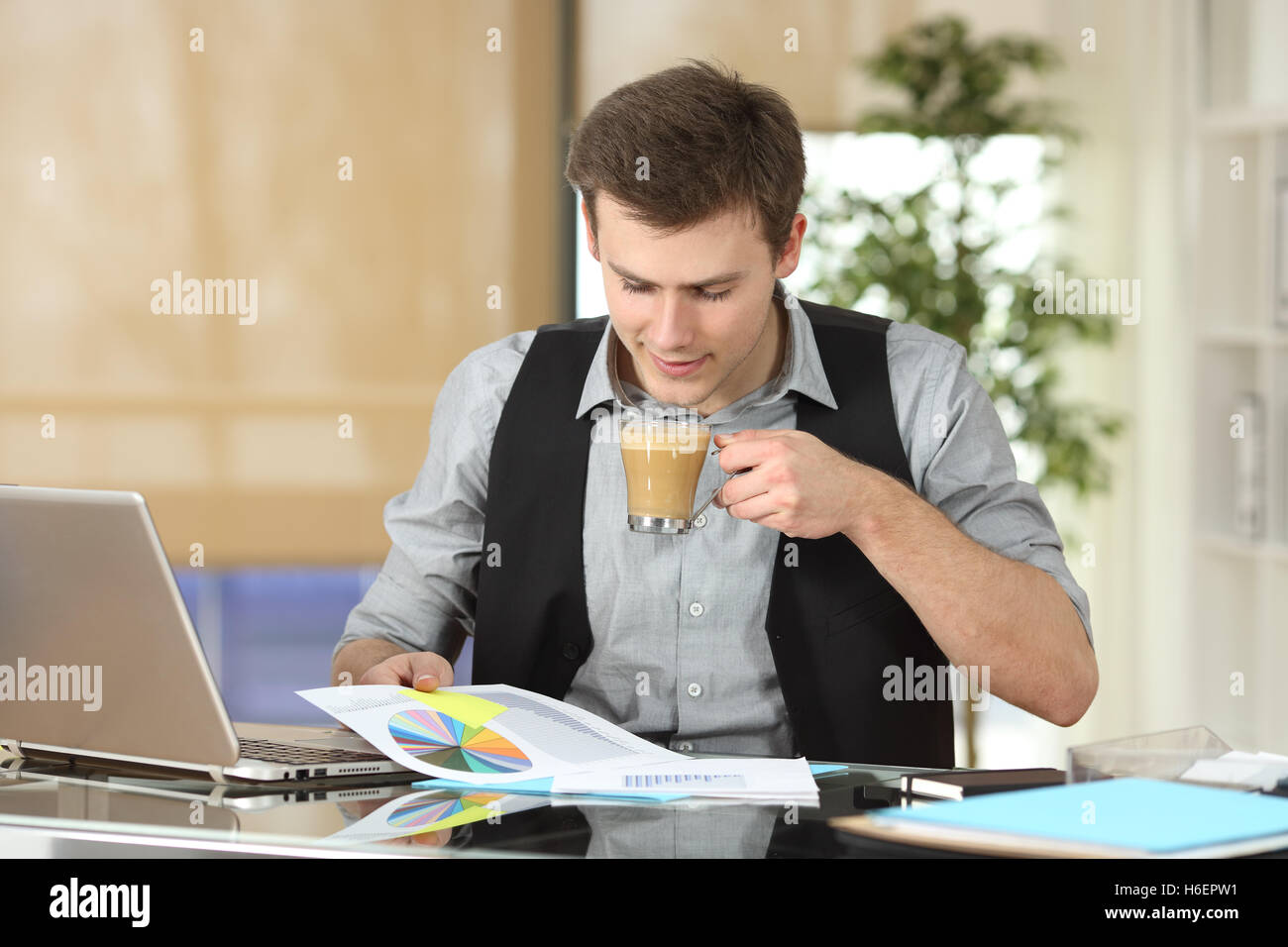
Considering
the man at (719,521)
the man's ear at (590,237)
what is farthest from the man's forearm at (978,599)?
the man's ear at (590,237)

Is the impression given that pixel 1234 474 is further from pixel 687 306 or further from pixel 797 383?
pixel 687 306

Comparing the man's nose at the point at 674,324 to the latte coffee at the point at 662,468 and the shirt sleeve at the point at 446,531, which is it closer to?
the latte coffee at the point at 662,468

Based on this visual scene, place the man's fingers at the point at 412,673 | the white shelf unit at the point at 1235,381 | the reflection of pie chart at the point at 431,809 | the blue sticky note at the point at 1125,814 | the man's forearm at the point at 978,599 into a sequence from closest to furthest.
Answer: the blue sticky note at the point at 1125,814
the reflection of pie chart at the point at 431,809
the man's fingers at the point at 412,673
the man's forearm at the point at 978,599
the white shelf unit at the point at 1235,381

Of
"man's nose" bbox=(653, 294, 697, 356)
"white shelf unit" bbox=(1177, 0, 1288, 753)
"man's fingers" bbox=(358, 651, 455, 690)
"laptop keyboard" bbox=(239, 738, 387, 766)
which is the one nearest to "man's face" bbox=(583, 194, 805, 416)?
"man's nose" bbox=(653, 294, 697, 356)

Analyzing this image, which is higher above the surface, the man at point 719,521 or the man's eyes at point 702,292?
the man's eyes at point 702,292

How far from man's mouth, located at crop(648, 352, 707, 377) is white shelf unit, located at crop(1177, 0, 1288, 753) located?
7.58ft

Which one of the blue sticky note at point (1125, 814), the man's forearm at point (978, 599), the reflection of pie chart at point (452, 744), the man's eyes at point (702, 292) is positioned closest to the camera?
the blue sticky note at point (1125, 814)

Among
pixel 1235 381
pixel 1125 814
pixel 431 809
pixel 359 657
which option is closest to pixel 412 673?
pixel 359 657

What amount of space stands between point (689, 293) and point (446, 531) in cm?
58

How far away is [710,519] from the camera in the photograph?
1.93 metres

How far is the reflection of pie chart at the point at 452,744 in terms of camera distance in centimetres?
131

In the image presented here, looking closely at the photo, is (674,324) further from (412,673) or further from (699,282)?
(412,673)

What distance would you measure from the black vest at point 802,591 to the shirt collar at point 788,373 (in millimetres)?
19

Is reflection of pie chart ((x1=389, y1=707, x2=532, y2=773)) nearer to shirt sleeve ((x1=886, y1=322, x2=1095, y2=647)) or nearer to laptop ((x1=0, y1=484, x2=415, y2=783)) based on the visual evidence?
laptop ((x1=0, y1=484, x2=415, y2=783))
